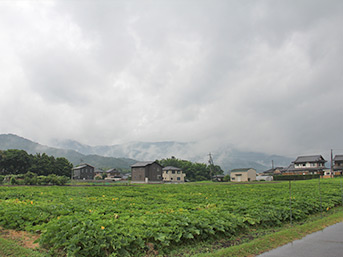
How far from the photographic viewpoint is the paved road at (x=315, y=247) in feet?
21.2

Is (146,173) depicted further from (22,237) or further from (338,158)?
(22,237)

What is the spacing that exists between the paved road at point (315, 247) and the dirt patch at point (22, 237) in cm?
633

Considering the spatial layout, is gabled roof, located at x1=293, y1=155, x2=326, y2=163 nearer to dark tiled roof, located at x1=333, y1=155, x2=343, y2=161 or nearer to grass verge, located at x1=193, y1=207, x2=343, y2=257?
dark tiled roof, located at x1=333, y1=155, x2=343, y2=161

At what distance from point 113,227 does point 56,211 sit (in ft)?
11.7

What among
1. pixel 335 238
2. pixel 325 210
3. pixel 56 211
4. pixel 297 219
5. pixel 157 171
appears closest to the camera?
pixel 335 238

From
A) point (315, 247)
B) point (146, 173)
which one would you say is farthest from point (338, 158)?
point (315, 247)

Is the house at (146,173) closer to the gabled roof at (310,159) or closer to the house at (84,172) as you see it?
the house at (84,172)

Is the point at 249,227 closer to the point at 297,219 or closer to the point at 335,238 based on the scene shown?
the point at 335,238

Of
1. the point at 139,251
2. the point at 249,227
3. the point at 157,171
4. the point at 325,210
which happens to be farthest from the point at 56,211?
the point at 157,171

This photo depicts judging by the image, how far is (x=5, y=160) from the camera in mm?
67750

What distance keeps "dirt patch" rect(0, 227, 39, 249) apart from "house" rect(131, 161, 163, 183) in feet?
218

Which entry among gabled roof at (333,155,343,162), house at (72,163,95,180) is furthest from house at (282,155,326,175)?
house at (72,163,95,180)

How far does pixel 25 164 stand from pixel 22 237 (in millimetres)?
73678

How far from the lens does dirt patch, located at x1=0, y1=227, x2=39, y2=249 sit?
6750 mm
